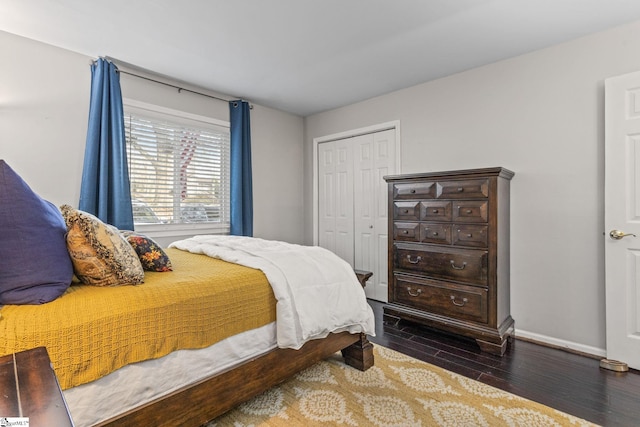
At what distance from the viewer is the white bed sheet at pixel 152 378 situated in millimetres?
1121

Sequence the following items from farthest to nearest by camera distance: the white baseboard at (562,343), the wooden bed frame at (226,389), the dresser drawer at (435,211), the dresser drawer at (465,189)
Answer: the dresser drawer at (435,211) → the dresser drawer at (465,189) → the white baseboard at (562,343) → the wooden bed frame at (226,389)

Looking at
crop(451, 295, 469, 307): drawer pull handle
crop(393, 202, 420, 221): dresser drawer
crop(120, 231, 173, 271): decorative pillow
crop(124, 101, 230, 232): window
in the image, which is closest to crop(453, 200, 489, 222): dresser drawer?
crop(393, 202, 420, 221): dresser drawer

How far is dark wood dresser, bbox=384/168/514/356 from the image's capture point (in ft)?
8.31

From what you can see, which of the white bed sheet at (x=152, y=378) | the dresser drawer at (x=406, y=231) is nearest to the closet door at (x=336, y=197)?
the dresser drawer at (x=406, y=231)

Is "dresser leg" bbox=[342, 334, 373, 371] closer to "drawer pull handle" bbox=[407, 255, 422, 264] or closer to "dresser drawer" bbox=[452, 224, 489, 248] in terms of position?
"drawer pull handle" bbox=[407, 255, 422, 264]

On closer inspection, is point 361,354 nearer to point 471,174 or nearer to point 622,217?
point 471,174

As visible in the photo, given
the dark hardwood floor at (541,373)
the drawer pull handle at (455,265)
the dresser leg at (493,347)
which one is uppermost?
the drawer pull handle at (455,265)

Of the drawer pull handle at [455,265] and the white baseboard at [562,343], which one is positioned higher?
the drawer pull handle at [455,265]

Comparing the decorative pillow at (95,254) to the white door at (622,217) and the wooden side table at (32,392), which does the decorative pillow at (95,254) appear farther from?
the white door at (622,217)

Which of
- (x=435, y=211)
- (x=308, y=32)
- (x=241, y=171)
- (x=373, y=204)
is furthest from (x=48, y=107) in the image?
(x=435, y=211)

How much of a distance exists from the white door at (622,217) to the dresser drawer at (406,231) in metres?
1.34

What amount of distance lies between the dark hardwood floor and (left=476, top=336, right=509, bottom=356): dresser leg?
0.14ft

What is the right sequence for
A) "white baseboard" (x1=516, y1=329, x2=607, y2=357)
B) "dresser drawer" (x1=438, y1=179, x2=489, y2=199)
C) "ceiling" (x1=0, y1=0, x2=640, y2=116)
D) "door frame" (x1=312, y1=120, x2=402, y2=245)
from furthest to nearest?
"door frame" (x1=312, y1=120, x2=402, y2=245)
"dresser drawer" (x1=438, y1=179, x2=489, y2=199)
"white baseboard" (x1=516, y1=329, x2=607, y2=357)
"ceiling" (x1=0, y1=0, x2=640, y2=116)

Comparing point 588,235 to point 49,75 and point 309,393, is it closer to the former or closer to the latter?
point 309,393
